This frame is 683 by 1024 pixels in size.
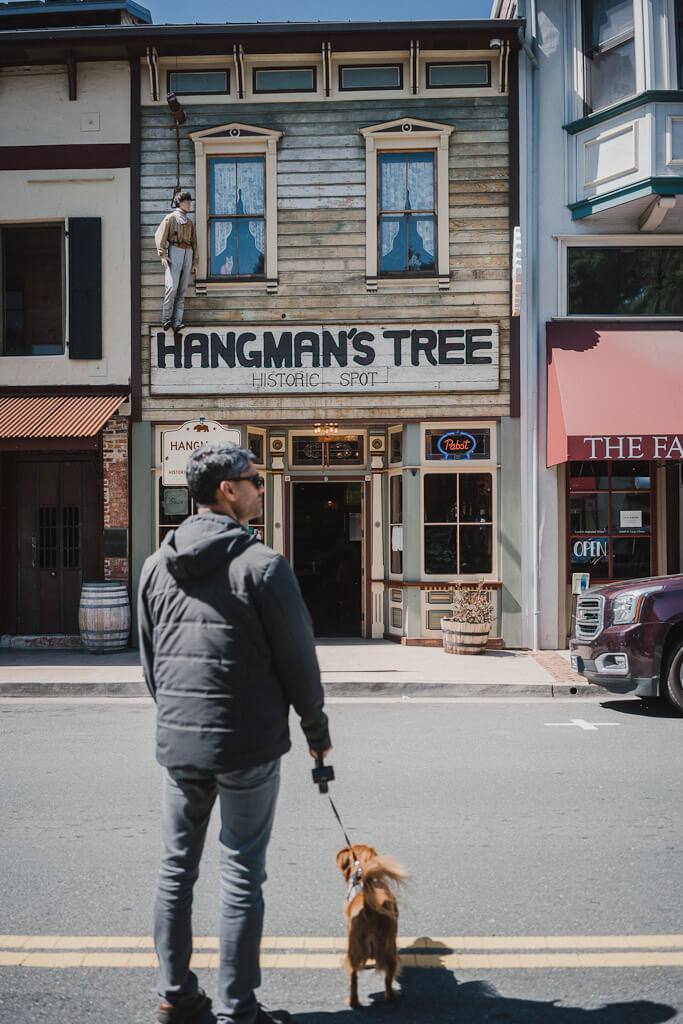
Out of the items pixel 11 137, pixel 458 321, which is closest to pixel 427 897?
pixel 458 321

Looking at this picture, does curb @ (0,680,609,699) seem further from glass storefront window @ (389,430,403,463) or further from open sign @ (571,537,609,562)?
glass storefront window @ (389,430,403,463)

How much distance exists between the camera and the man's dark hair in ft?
10.1

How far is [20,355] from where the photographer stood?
13031mm

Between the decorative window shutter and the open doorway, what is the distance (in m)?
3.72

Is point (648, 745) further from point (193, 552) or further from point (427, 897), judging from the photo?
point (193, 552)

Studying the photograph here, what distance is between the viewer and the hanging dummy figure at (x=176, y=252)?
476 inches

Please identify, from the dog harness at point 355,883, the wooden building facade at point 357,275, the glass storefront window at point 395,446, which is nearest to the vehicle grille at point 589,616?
the wooden building facade at point 357,275

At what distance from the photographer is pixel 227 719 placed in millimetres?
2871

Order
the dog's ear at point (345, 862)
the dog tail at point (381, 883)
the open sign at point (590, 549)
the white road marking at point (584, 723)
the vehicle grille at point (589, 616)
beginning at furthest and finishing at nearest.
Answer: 1. the open sign at point (590, 549)
2. the vehicle grille at point (589, 616)
3. the white road marking at point (584, 723)
4. the dog's ear at point (345, 862)
5. the dog tail at point (381, 883)

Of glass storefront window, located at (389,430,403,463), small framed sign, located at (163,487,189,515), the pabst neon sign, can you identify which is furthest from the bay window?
small framed sign, located at (163,487,189,515)

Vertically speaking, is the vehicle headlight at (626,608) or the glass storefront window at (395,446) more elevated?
the glass storefront window at (395,446)

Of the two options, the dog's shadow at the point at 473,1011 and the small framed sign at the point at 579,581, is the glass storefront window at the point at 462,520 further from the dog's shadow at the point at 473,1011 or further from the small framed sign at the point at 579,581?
the dog's shadow at the point at 473,1011

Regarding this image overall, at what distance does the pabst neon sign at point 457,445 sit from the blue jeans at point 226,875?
32.4ft

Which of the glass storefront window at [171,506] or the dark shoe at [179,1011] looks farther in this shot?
the glass storefront window at [171,506]
